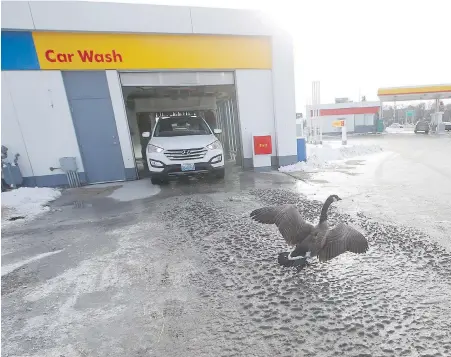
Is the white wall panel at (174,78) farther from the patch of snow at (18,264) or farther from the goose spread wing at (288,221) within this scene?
the goose spread wing at (288,221)

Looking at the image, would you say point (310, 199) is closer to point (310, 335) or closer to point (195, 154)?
point (195, 154)

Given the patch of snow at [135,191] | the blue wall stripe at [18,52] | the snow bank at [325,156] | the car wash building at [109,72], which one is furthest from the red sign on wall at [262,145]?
the blue wall stripe at [18,52]

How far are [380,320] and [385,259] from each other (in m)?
1.03

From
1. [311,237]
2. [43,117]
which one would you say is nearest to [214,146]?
[311,237]

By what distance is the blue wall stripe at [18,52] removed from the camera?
682 cm

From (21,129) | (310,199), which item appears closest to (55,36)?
(21,129)

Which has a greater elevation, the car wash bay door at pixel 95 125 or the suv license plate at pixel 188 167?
the car wash bay door at pixel 95 125

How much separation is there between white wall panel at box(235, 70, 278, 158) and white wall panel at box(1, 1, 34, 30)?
5.80 metres

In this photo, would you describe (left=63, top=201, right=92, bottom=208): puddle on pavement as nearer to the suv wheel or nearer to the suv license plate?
the suv license plate

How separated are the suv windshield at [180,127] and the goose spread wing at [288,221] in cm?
487

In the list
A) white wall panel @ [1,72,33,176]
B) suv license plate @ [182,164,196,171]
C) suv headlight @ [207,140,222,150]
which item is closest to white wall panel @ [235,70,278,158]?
Answer: suv headlight @ [207,140,222,150]

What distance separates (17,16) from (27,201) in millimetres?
4818

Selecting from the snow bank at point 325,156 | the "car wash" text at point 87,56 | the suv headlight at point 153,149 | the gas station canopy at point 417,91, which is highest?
the "car wash" text at point 87,56

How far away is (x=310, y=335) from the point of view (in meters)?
1.94
